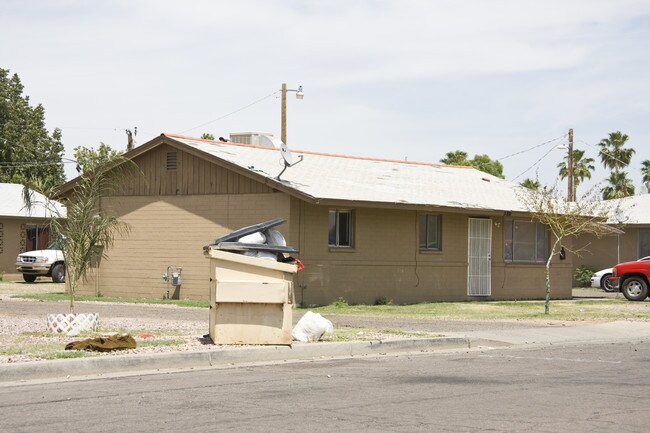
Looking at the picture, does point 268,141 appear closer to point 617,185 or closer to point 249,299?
point 249,299

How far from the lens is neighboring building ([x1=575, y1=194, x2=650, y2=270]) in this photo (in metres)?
41.2

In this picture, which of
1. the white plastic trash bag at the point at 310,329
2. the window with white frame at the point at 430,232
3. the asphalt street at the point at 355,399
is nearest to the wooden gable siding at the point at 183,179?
the window with white frame at the point at 430,232

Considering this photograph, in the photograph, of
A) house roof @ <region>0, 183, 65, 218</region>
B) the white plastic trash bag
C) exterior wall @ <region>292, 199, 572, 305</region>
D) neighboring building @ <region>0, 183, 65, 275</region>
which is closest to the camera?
the white plastic trash bag

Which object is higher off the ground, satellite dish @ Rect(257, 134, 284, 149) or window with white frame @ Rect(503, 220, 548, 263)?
satellite dish @ Rect(257, 134, 284, 149)

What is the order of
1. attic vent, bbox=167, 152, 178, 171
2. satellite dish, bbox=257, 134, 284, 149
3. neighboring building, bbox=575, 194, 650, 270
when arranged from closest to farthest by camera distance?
1. attic vent, bbox=167, 152, 178, 171
2. satellite dish, bbox=257, 134, 284, 149
3. neighboring building, bbox=575, 194, 650, 270

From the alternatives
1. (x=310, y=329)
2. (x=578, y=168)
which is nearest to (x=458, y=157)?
(x=578, y=168)

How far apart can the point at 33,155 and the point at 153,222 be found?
32.9m

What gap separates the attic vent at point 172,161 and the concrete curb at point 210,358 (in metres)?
13.8

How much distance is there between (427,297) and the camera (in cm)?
2938

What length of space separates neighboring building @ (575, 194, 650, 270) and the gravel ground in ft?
66.8

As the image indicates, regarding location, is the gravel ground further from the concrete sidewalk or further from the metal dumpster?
the concrete sidewalk

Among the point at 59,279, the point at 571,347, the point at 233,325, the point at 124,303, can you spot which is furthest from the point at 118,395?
the point at 59,279

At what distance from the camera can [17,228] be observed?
135 feet

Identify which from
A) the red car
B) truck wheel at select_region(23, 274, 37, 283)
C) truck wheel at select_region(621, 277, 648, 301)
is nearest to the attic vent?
truck wheel at select_region(23, 274, 37, 283)
